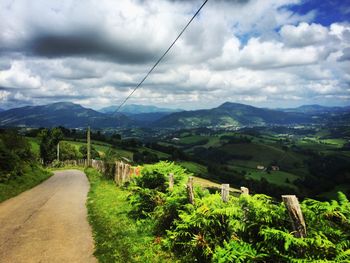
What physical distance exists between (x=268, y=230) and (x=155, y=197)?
7503 millimetres

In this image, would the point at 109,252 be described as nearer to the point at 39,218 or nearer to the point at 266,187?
the point at 39,218

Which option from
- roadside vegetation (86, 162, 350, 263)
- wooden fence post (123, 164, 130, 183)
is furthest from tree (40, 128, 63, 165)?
roadside vegetation (86, 162, 350, 263)

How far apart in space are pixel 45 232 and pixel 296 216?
9.95m

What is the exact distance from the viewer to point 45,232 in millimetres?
12000

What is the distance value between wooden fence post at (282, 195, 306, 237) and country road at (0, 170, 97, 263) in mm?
5992

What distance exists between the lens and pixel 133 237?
10773 millimetres

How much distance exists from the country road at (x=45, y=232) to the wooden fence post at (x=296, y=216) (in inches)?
236

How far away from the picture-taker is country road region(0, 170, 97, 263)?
9398 mm

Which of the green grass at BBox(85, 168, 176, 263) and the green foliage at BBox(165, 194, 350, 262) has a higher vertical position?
the green foliage at BBox(165, 194, 350, 262)

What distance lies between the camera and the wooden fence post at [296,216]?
572cm

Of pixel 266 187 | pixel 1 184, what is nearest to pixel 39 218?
pixel 1 184

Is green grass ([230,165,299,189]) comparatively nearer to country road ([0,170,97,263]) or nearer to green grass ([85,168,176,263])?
country road ([0,170,97,263])

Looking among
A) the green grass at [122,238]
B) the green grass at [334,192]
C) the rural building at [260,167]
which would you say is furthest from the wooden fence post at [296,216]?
the rural building at [260,167]

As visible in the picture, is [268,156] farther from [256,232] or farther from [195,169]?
[256,232]
